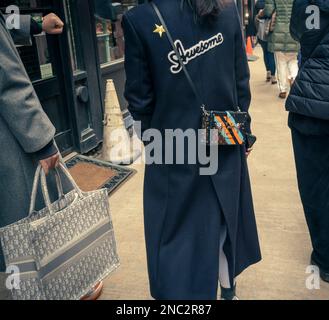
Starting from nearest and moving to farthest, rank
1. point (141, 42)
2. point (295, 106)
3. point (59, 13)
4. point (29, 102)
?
point (141, 42)
point (29, 102)
point (295, 106)
point (59, 13)

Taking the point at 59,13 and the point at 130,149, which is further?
the point at 130,149

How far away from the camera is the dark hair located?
1828mm

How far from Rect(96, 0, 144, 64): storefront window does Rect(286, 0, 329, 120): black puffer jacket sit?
145 inches

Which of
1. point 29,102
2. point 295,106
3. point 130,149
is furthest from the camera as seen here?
point 130,149

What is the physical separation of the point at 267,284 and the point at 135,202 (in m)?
1.72

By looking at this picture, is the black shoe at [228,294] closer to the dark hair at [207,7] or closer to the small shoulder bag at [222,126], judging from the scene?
the small shoulder bag at [222,126]

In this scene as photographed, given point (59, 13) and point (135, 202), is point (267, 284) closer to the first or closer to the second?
point (135, 202)

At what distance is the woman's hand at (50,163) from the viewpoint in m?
2.17

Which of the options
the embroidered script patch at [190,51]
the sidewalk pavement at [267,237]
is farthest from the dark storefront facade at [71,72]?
the embroidered script patch at [190,51]

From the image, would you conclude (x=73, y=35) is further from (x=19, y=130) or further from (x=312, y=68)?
(x=312, y=68)

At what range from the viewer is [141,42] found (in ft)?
6.26

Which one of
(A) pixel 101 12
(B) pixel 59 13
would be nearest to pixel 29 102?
(B) pixel 59 13

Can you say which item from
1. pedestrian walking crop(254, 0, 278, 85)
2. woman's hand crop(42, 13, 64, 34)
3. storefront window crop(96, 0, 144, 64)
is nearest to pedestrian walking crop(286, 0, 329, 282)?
woman's hand crop(42, 13, 64, 34)

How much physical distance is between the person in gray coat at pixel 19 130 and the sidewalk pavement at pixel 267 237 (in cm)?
100
